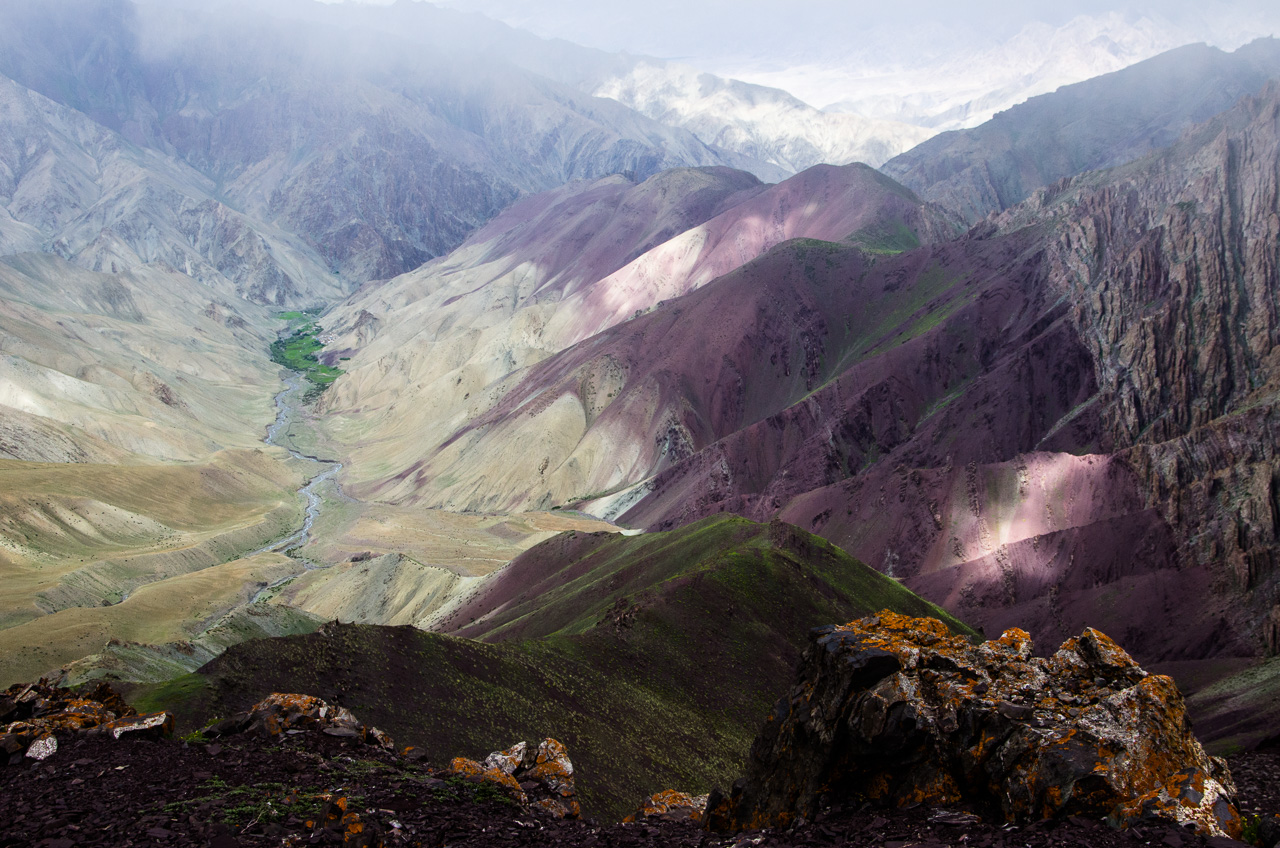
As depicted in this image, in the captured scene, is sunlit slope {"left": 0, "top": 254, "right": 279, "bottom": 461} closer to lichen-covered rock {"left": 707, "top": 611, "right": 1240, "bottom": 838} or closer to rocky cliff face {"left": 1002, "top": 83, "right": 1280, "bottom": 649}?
lichen-covered rock {"left": 707, "top": 611, "right": 1240, "bottom": 838}

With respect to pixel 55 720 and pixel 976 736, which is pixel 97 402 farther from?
pixel 976 736

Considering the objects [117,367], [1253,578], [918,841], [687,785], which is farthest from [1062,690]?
[117,367]

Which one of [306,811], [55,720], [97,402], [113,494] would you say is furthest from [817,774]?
[97,402]

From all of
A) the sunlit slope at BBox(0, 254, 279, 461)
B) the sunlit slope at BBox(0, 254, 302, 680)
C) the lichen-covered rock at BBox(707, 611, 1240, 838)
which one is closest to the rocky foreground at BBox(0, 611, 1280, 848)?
the lichen-covered rock at BBox(707, 611, 1240, 838)


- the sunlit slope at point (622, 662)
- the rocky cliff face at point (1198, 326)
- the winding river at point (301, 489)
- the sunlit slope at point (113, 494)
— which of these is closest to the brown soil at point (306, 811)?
the sunlit slope at point (622, 662)

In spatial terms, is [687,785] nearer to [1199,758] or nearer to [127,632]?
[1199,758]

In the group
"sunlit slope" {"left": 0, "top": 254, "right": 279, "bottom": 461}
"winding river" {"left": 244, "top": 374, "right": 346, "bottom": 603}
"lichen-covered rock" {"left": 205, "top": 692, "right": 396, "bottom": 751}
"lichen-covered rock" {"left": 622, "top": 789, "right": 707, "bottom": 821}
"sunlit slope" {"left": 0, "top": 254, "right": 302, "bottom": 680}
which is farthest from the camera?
"sunlit slope" {"left": 0, "top": 254, "right": 279, "bottom": 461}

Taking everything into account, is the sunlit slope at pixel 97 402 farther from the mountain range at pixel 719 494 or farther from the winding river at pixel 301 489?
the winding river at pixel 301 489
